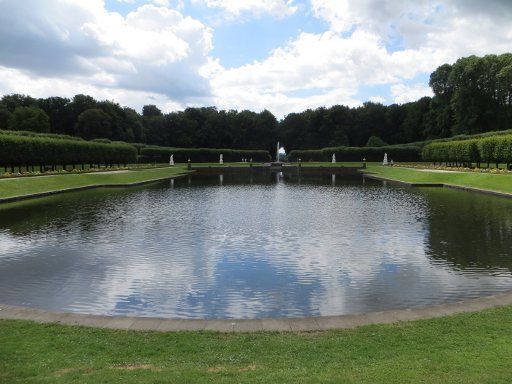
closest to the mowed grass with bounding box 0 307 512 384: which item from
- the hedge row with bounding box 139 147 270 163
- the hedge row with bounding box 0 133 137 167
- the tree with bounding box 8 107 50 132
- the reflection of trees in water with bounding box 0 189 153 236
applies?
the reflection of trees in water with bounding box 0 189 153 236

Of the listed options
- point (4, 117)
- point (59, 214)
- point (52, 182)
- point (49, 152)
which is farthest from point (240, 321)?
point (4, 117)

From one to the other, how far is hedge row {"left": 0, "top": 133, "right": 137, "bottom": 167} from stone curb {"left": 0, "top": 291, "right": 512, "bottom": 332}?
117 ft

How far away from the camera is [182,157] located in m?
89.1

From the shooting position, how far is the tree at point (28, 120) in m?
86.8

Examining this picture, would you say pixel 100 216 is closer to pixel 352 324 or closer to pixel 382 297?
pixel 382 297

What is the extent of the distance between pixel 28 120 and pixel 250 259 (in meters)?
87.8

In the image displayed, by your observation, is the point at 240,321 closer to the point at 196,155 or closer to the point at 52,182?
the point at 52,182

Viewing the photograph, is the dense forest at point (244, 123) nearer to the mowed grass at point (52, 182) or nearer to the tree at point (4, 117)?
the tree at point (4, 117)

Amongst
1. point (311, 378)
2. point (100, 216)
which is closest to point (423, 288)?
point (311, 378)

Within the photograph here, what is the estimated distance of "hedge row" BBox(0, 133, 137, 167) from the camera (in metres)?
38.5

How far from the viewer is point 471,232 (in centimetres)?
Result: 1514

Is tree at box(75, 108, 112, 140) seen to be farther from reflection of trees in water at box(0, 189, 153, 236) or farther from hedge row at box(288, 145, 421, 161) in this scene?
reflection of trees in water at box(0, 189, 153, 236)

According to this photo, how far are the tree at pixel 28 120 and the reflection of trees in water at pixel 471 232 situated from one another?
8212 centimetres

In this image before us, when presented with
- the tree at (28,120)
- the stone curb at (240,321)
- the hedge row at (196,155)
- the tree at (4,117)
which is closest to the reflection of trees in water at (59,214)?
the stone curb at (240,321)
